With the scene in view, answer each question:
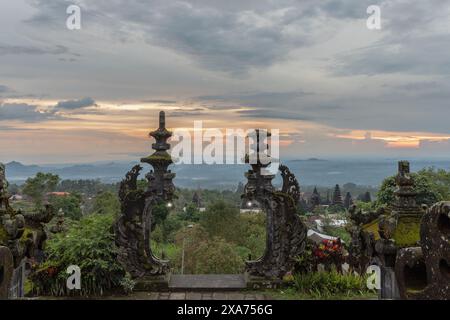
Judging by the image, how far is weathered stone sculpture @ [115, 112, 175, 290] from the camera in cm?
1037

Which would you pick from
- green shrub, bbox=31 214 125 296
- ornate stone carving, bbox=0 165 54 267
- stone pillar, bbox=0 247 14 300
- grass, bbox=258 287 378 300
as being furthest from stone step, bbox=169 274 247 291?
stone pillar, bbox=0 247 14 300

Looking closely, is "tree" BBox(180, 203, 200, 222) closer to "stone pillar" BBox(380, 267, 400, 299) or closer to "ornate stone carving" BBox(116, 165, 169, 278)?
"ornate stone carving" BBox(116, 165, 169, 278)

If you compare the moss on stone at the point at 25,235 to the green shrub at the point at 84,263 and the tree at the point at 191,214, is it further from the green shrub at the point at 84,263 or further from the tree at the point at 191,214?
the tree at the point at 191,214

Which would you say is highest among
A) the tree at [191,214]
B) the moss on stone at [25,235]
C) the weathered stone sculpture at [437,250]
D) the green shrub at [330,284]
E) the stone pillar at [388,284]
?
the weathered stone sculpture at [437,250]

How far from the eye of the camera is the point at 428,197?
24875 mm

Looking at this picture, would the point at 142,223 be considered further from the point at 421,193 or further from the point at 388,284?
the point at 421,193

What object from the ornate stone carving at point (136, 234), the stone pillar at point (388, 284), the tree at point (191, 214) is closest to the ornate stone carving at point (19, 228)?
the ornate stone carving at point (136, 234)

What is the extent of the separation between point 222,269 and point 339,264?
6.50 metres

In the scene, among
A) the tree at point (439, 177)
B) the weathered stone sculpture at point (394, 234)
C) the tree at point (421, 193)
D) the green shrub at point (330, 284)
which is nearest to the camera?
the weathered stone sculpture at point (394, 234)

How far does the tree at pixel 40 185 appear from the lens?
37.2 meters

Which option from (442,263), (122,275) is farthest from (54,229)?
(442,263)

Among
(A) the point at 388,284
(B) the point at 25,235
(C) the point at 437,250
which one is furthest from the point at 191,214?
(C) the point at 437,250

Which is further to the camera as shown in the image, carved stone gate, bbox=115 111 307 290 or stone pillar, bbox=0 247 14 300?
carved stone gate, bbox=115 111 307 290

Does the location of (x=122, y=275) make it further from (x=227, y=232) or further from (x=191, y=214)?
(x=191, y=214)
